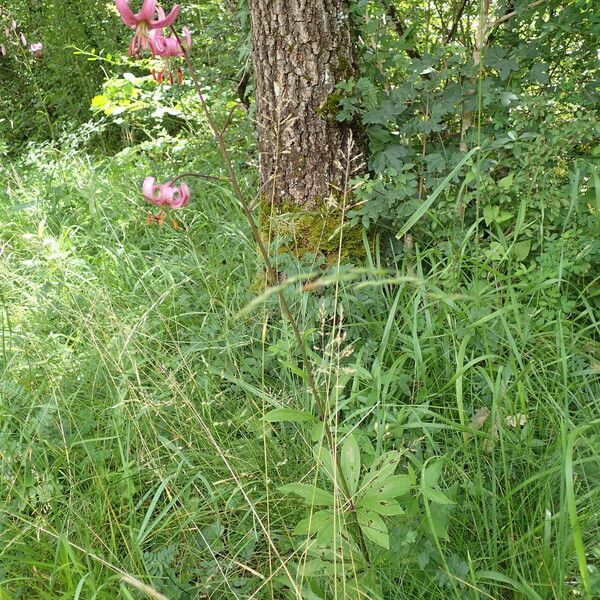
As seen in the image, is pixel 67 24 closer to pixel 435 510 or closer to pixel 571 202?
pixel 571 202

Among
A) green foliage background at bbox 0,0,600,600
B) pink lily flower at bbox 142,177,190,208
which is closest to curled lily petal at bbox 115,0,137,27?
pink lily flower at bbox 142,177,190,208

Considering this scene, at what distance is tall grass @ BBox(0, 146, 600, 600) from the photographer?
4.71ft

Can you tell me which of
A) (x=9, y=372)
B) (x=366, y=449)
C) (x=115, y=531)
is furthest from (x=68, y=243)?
(x=366, y=449)

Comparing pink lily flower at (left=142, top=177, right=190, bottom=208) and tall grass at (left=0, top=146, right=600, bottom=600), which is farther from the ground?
pink lily flower at (left=142, top=177, right=190, bottom=208)

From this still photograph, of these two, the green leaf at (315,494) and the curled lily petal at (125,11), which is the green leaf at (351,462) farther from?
the curled lily petal at (125,11)

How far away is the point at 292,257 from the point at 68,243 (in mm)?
1221

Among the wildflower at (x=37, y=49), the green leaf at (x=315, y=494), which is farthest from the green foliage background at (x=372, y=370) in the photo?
the wildflower at (x=37, y=49)

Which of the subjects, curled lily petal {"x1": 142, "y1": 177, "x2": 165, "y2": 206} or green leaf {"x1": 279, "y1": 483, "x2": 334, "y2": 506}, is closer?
green leaf {"x1": 279, "y1": 483, "x2": 334, "y2": 506}

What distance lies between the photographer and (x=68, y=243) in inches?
121

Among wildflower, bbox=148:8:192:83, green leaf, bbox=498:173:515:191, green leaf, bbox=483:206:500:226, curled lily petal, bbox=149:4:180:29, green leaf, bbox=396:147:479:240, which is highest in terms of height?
curled lily petal, bbox=149:4:180:29

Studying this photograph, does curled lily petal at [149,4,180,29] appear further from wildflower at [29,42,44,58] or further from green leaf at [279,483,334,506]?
wildflower at [29,42,44,58]

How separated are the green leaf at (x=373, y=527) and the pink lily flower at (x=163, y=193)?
925 mm

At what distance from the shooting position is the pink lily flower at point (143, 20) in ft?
4.27

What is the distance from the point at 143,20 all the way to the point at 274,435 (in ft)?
3.87
